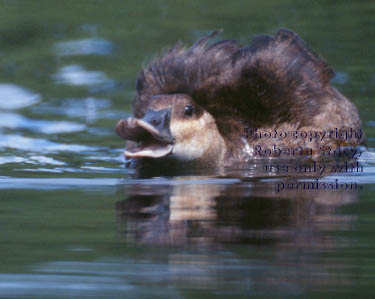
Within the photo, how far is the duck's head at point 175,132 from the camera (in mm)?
6715

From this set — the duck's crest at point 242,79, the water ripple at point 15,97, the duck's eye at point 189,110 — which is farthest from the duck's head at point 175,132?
the water ripple at point 15,97

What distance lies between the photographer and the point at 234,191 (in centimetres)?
556

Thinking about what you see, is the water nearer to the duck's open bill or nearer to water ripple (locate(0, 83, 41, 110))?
water ripple (locate(0, 83, 41, 110))

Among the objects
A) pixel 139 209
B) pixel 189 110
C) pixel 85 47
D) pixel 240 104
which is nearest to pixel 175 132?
pixel 189 110

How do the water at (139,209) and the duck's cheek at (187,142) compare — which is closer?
the water at (139,209)

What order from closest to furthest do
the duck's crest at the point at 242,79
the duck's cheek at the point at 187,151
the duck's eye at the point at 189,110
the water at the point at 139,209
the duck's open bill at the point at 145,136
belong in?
1. the water at the point at 139,209
2. the duck's open bill at the point at 145,136
3. the duck's cheek at the point at 187,151
4. the duck's eye at the point at 189,110
5. the duck's crest at the point at 242,79

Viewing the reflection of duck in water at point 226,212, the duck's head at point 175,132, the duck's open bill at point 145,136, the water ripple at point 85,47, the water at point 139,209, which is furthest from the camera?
the water ripple at point 85,47

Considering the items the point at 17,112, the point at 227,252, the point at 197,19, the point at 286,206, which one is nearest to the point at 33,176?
the point at 286,206

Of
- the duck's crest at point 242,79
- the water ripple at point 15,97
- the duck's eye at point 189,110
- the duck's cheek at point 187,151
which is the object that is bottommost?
the duck's cheek at point 187,151

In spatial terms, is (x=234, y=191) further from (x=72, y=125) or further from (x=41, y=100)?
(x=41, y=100)

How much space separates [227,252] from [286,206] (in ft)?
3.90

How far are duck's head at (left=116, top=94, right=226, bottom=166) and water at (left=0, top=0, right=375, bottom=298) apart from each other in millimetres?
304

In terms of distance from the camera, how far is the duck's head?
671 centimetres

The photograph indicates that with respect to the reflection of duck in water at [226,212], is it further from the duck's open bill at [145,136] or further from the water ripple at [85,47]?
the water ripple at [85,47]
